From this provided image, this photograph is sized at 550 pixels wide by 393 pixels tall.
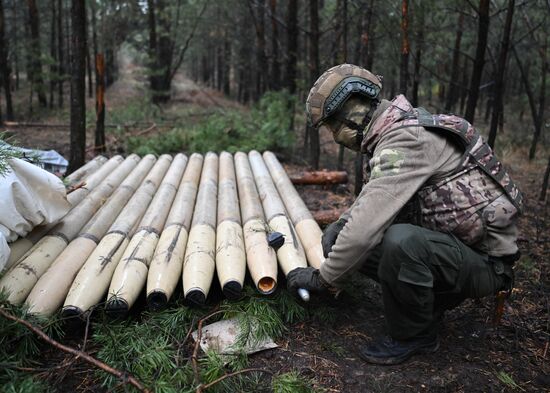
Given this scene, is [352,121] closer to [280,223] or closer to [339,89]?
[339,89]

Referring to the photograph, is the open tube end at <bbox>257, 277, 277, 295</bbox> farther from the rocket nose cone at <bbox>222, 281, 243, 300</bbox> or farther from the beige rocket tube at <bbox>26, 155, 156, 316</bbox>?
the beige rocket tube at <bbox>26, 155, 156, 316</bbox>

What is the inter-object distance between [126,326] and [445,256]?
209 cm

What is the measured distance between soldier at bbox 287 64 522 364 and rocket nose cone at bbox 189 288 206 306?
2.86ft

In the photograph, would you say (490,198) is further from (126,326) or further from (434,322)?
(126,326)

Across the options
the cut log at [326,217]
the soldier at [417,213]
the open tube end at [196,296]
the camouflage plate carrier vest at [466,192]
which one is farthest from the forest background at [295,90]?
the cut log at [326,217]

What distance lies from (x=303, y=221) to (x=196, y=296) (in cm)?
145

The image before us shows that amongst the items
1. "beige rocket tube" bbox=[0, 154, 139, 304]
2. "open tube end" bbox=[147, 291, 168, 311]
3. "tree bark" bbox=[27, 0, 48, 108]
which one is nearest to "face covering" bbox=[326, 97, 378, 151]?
"open tube end" bbox=[147, 291, 168, 311]

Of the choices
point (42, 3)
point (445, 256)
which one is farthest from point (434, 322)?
point (42, 3)

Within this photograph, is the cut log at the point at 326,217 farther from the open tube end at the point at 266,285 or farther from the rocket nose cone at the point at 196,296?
the rocket nose cone at the point at 196,296

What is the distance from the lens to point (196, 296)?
10.1 ft

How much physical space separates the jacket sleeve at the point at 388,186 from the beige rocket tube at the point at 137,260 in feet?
5.00

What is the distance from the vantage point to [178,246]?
361 centimetres

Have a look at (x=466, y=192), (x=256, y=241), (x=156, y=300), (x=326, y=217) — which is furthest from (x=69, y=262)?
(x=466, y=192)

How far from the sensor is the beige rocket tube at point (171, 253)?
3.09 meters
